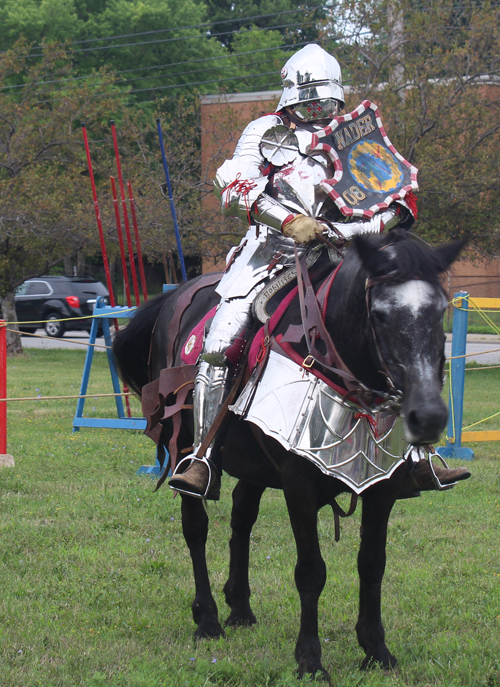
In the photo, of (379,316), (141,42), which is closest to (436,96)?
(379,316)

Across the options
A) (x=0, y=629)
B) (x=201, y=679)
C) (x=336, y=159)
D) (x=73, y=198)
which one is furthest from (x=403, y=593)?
(x=73, y=198)

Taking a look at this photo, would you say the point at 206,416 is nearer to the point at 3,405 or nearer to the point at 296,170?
the point at 296,170

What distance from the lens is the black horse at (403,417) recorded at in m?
2.77

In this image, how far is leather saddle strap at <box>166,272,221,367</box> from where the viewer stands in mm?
4770

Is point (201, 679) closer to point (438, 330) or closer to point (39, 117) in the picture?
point (438, 330)

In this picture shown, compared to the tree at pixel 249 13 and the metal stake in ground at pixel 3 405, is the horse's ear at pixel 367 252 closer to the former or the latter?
the metal stake in ground at pixel 3 405

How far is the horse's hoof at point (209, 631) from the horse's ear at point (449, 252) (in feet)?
7.57

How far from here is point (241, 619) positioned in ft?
13.8

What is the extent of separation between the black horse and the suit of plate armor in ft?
0.87

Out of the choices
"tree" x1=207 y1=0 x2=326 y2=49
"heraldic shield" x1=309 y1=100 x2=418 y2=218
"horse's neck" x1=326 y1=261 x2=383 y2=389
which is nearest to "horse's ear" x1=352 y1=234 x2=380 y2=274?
"horse's neck" x1=326 y1=261 x2=383 y2=389

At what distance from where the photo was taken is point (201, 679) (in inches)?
134

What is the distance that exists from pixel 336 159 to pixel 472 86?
1321 centimetres

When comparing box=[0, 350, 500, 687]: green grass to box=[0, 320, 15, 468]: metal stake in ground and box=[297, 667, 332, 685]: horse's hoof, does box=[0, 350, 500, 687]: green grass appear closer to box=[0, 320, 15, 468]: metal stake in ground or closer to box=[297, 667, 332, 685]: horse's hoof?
box=[297, 667, 332, 685]: horse's hoof

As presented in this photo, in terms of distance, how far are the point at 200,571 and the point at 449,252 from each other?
7.59 ft
